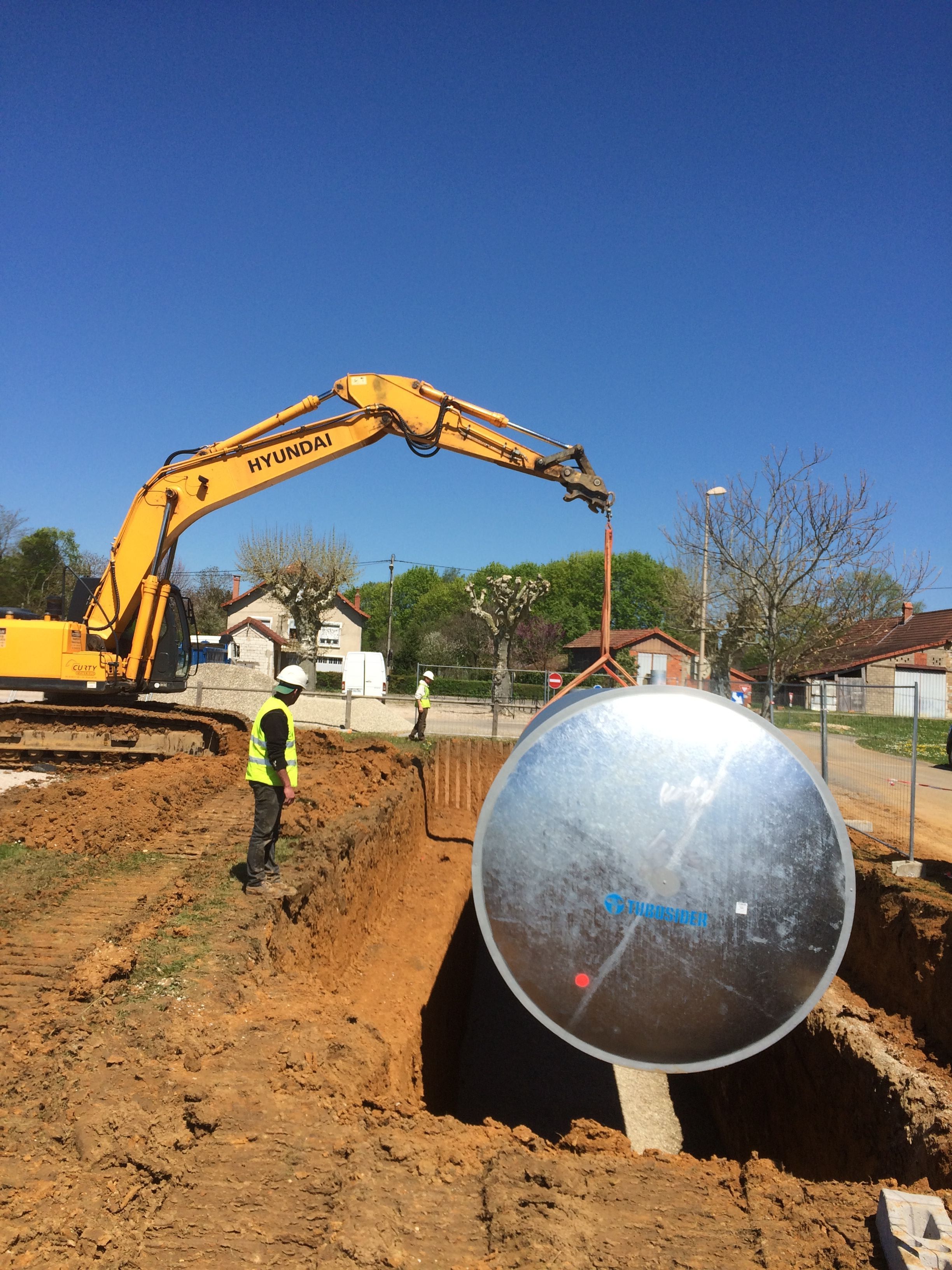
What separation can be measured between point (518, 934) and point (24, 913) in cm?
413

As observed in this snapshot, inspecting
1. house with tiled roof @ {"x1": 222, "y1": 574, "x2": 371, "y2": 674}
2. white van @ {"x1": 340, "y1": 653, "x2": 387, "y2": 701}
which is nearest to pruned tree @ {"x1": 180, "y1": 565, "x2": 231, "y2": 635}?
house with tiled roof @ {"x1": 222, "y1": 574, "x2": 371, "y2": 674}

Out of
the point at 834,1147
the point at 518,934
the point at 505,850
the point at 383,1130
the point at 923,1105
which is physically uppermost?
the point at 505,850

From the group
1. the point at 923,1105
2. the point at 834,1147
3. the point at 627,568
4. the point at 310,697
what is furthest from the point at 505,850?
the point at 627,568

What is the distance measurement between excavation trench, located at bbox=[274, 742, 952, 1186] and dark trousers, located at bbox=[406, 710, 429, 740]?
6716mm

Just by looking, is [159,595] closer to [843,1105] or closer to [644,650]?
[843,1105]

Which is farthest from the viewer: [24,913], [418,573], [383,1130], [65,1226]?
[418,573]

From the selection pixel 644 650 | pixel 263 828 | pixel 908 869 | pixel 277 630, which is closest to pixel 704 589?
pixel 908 869

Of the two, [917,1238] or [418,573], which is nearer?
[917,1238]

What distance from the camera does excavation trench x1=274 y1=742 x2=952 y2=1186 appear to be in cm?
497

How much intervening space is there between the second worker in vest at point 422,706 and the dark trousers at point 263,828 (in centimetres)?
1064

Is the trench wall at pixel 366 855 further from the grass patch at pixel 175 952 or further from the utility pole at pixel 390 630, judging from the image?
the utility pole at pixel 390 630

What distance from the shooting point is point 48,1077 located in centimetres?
372

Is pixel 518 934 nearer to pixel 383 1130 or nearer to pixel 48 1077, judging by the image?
pixel 383 1130

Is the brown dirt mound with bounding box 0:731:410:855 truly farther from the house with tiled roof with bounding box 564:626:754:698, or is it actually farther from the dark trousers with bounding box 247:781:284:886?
the house with tiled roof with bounding box 564:626:754:698
